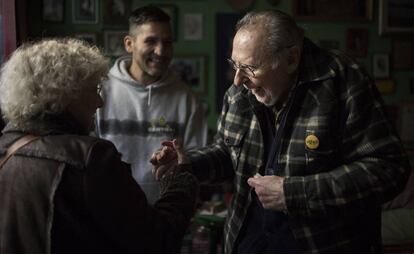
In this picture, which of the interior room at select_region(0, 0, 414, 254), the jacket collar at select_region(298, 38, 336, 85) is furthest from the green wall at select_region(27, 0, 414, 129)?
the jacket collar at select_region(298, 38, 336, 85)

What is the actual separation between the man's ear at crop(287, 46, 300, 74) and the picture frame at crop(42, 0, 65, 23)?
2.48 m

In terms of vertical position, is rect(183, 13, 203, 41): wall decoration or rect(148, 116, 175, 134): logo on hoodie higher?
rect(183, 13, 203, 41): wall decoration

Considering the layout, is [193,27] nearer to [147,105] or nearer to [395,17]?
[147,105]

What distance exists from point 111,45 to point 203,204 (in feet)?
4.52

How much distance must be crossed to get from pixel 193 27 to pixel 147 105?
147 centimetres

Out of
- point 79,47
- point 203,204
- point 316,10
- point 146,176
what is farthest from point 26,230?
point 316,10

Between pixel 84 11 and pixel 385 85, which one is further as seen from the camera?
pixel 385 85

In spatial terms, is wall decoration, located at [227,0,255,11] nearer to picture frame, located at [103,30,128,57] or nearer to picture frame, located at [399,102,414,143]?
picture frame, located at [103,30,128,57]

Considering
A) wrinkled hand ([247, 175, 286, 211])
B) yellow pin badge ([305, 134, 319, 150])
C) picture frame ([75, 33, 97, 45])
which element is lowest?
wrinkled hand ([247, 175, 286, 211])

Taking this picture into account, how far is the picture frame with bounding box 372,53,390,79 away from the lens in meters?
4.18

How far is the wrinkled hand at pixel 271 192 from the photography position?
1.72 metres

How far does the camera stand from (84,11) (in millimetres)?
3863

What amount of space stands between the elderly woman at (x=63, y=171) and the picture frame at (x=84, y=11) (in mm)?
2496

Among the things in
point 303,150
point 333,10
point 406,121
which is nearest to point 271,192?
point 303,150
